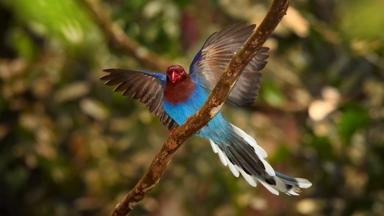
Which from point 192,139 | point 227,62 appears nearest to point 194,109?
point 227,62

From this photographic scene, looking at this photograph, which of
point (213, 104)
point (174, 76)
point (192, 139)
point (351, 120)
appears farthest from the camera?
point (192, 139)

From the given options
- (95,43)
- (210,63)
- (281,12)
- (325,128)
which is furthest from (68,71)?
(281,12)

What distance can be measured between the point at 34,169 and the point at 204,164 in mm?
1074

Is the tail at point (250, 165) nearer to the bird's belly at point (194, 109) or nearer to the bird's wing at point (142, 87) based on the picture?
the bird's belly at point (194, 109)

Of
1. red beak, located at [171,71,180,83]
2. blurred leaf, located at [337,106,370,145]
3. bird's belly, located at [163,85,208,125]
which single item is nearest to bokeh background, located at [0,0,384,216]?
blurred leaf, located at [337,106,370,145]

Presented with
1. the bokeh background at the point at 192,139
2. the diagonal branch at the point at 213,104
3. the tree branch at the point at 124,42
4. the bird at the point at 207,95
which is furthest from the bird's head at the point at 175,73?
the bokeh background at the point at 192,139

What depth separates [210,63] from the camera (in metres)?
1.31

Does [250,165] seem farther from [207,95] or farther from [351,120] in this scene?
[351,120]

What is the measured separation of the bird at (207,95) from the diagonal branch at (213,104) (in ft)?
0.60

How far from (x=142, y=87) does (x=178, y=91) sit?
13 centimetres

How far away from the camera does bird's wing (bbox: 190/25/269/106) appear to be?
46.8 inches

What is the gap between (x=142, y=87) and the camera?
139 cm

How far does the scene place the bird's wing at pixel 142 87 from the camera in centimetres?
126

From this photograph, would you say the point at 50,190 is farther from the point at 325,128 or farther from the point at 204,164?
the point at 325,128
